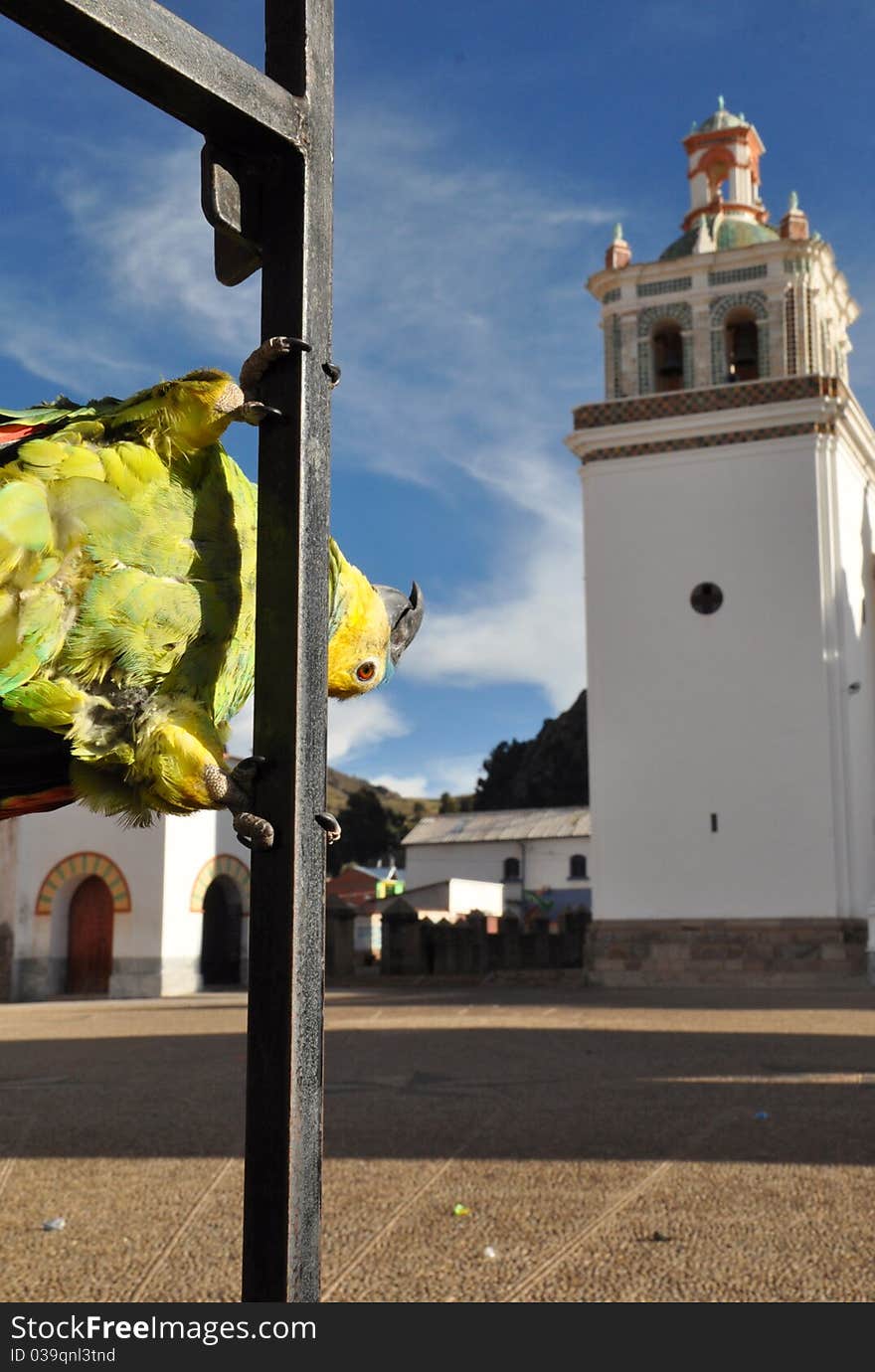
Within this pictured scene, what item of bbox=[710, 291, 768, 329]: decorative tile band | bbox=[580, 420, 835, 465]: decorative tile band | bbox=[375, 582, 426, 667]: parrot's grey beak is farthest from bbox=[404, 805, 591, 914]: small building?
bbox=[375, 582, 426, 667]: parrot's grey beak

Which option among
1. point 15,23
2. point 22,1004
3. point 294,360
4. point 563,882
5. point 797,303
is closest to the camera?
point 15,23

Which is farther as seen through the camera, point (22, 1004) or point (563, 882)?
point (563, 882)

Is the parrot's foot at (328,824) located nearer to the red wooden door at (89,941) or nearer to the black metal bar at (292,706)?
the black metal bar at (292,706)

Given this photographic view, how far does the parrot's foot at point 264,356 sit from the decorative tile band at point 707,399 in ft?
72.9

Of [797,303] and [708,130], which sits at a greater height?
[708,130]

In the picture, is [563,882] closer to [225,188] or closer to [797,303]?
[797,303]

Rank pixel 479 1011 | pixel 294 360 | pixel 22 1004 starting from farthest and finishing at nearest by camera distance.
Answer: pixel 22 1004 → pixel 479 1011 → pixel 294 360

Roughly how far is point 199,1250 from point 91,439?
396cm

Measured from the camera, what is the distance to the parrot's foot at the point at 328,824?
56.7 inches

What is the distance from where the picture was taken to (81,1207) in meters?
5.53

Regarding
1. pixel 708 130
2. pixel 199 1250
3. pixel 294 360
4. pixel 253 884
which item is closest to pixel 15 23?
pixel 294 360

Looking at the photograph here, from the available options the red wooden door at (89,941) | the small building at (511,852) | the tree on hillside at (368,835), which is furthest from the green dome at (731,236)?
the tree on hillside at (368,835)

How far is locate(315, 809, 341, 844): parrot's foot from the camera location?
4.73ft
